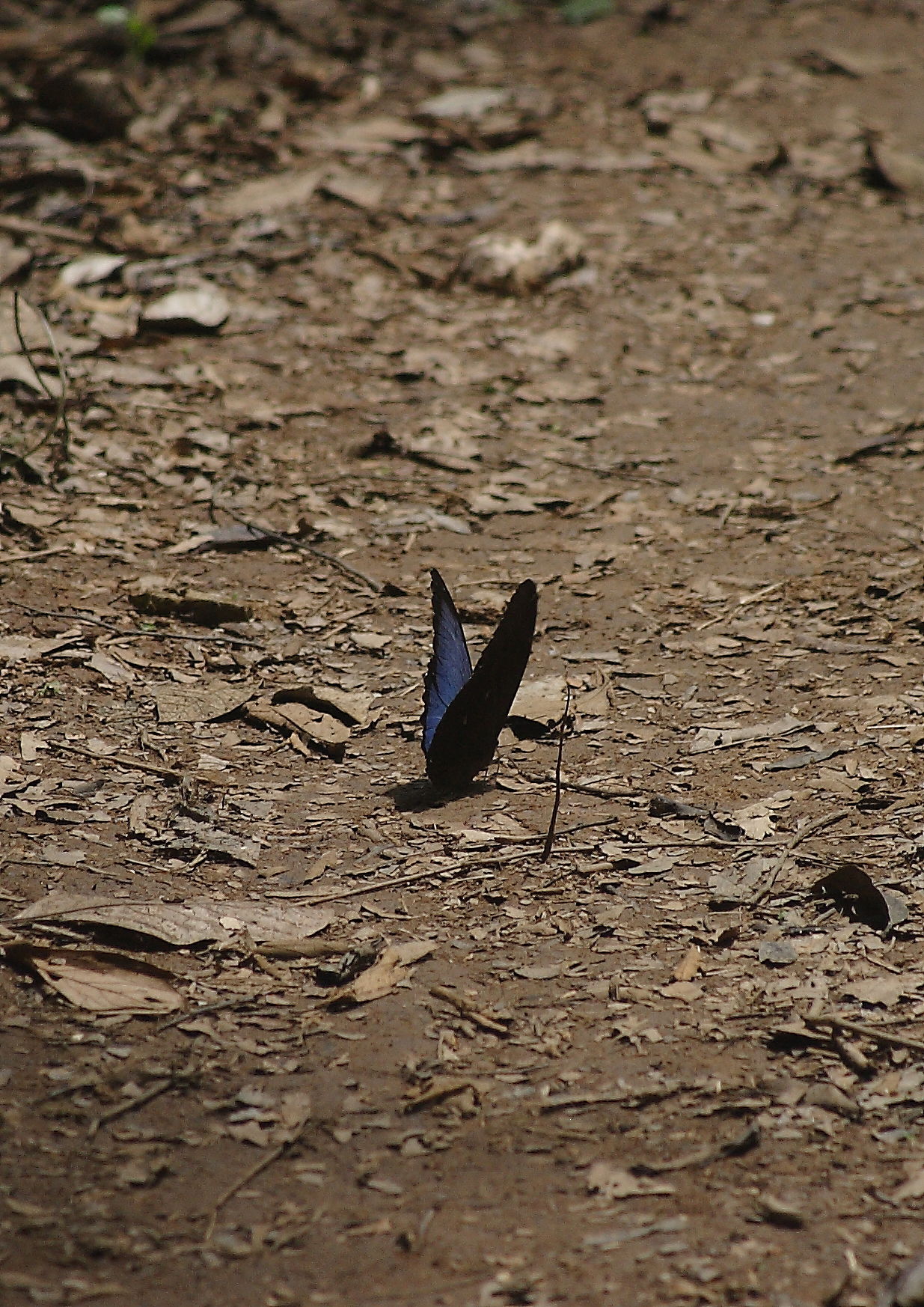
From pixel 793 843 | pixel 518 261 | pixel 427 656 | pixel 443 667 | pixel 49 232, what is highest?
pixel 49 232

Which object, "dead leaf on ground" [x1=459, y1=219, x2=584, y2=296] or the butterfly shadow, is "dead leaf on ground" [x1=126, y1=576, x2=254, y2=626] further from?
"dead leaf on ground" [x1=459, y1=219, x2=584, y2=296]

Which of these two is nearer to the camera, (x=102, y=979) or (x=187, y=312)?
(x=102, y=979)

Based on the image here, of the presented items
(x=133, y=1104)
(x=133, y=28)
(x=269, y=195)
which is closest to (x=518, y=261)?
(x=269, y=195)

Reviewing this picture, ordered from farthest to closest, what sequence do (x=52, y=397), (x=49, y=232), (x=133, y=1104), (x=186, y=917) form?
(x=49, y=232) → (x=52, y=397) → (x=186, y=917) → (x=133, y=1104)

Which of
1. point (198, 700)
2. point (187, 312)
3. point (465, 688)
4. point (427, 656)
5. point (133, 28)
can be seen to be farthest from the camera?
point (133, 28)

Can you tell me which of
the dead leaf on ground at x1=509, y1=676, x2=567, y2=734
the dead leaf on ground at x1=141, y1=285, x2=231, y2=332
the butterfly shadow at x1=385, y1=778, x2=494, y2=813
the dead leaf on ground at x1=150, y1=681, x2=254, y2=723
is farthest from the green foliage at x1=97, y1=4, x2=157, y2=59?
the butterfly shadow at x1=385, y1=778, x2=494, y2=813

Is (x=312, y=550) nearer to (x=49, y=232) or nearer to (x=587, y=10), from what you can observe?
(x=49, y=232)

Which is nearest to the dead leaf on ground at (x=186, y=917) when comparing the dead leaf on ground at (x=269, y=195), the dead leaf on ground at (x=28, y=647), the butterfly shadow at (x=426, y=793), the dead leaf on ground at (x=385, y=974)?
the dead leaf on ground at (x=385, y=974)
